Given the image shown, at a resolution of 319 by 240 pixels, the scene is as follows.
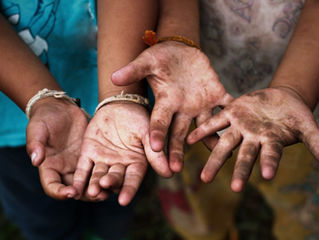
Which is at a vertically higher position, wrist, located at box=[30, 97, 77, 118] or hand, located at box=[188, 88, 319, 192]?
wrist, located at box=[30, 97, 77, 118]

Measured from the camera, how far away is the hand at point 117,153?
3.21ft

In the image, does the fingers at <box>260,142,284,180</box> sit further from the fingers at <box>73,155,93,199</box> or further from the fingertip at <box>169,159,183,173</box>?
the fingers at <box>73,155,93,199</box>

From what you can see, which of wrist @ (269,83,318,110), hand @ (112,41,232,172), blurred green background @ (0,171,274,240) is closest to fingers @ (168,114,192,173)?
hand @ (112,41,232,172)

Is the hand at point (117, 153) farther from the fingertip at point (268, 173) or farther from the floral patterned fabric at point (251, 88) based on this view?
the floral patterned fabric at point (251, 88)

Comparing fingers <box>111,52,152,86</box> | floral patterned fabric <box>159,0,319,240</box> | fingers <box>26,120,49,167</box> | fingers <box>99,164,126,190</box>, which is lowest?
floral patterned fabric <box>159,0,319,240</box>

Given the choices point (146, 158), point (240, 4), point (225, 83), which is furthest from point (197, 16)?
point (146, 158)

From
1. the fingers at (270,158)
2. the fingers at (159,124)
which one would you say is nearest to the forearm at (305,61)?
the fingers at (270,158)

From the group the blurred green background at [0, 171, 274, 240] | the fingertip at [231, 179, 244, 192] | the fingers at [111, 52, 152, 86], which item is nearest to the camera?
the fingertip at [231, 179, 244, 192]

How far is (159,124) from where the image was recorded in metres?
1.06

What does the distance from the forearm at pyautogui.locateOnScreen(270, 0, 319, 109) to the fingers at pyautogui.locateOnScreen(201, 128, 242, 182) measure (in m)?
0.30

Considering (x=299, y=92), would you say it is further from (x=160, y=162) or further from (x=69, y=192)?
(x=69, y=192)

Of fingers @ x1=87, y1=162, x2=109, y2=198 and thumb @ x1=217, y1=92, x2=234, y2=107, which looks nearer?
fingers @ x1=87, y1=162, x2=109, y2=198

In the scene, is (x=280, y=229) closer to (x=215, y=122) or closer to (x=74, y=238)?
(x=215, y=122)

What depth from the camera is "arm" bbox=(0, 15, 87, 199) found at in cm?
99
